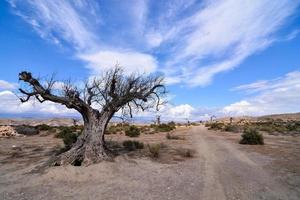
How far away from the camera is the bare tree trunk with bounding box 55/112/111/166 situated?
16.4 meters

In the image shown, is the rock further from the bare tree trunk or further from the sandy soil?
the bare tree trunk

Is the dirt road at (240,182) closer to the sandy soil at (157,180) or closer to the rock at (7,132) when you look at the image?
the sandy soil at (157,180)

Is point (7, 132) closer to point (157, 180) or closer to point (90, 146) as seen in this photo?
point (90, 146)

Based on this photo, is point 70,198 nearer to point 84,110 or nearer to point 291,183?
point 84,110

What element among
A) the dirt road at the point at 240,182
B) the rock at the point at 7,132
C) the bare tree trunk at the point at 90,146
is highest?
the rock at the point at 7,132

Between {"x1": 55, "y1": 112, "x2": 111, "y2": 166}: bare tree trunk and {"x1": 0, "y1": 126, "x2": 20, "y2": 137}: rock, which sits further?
{"x1": 0, "y1": 126, "x2": 20, "y2": 137}: rock

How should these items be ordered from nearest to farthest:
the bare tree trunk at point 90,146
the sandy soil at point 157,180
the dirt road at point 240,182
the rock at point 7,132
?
the dirt road at point 240,182
the sandy soil at point 157,180
the bare tree trunk at point 90,146
the rock at point 7,132

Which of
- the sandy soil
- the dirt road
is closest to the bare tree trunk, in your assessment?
the sandy soil

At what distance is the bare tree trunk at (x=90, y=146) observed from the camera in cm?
1636

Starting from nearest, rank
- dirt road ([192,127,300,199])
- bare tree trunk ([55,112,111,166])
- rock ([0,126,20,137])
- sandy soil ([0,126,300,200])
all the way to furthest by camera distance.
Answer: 1. dirt road ([192,127,300,199])
2. sandy soil ([0,126,300,200])
3. bare tree trunk ([55,112,111,166])
4. rock ([0,126,20,137])

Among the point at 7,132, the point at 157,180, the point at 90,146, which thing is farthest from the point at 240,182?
the point at 7,132

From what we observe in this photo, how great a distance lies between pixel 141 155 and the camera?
20781mm

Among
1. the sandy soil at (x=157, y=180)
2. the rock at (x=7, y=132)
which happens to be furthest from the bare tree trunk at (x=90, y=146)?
the rock at (x=7, y=132)

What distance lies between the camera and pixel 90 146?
670 inches
